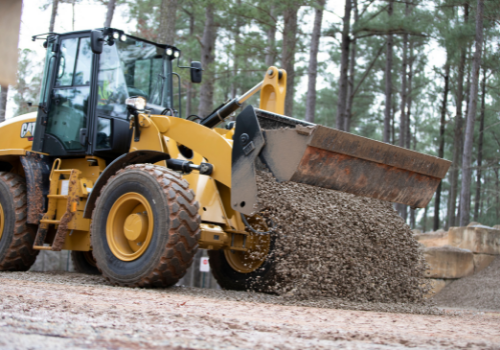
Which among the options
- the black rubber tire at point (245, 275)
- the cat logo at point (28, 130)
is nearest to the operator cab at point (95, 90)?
the cat logo at point (28, 130)

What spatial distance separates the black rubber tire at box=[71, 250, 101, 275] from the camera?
7898 mm

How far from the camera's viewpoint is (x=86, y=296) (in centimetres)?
378

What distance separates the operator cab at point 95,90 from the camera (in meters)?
6.24

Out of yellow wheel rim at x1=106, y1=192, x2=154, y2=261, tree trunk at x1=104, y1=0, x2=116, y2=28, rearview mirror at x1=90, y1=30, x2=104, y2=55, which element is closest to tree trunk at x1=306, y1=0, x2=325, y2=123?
tree trunk at x1=104, y1=0, x2=116, y2=28

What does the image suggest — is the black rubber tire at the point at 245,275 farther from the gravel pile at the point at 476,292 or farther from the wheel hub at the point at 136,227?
the gravel pile at the point at 476,292

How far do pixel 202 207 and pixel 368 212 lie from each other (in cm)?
168

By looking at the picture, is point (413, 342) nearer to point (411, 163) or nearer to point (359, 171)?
point (359, 171)

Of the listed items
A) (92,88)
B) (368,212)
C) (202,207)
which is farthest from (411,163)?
(92,88)

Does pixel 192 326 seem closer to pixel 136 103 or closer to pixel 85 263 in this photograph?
pixel 136 103

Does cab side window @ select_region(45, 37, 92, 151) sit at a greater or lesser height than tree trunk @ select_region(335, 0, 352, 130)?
lesser

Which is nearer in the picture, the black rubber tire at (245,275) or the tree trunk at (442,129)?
the black rubber tire at (245,275)

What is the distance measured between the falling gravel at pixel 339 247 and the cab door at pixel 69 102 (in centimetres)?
291

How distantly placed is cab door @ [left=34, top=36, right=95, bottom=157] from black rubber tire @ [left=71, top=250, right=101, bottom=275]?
78.6 inches

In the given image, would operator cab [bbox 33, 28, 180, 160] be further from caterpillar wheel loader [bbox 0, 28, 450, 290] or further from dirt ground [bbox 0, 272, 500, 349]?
dirt ground [bbox 0, 272, 500, 349]
